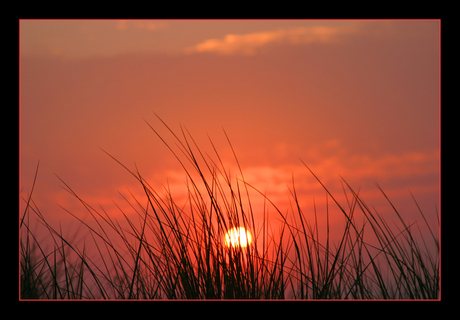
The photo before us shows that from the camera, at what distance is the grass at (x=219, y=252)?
6.56 feet

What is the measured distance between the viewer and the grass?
2000mm

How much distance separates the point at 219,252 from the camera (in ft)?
6.48

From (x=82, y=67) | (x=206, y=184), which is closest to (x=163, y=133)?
(x=206, y=184)

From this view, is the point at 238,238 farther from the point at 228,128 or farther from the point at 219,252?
the point at 228,128

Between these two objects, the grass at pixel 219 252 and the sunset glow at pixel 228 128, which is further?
the sunset glow at pixel 228 128

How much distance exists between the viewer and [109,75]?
238 cm

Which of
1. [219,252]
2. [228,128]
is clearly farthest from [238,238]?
[228,128]

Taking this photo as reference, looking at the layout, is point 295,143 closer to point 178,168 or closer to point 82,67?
point 178,168

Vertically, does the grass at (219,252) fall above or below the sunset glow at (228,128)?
below

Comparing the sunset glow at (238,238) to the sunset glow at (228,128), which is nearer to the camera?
the sunset glow at (238,238)

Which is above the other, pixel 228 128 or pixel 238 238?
pixel 228 128

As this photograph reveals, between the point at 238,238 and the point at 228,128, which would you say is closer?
the point at 238,238
